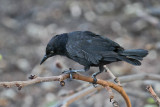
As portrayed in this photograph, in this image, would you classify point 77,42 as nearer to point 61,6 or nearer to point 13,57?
point 13,57

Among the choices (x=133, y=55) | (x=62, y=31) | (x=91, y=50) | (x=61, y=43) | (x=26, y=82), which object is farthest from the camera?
(x=62, y=31)

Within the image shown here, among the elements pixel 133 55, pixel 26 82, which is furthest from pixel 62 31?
pixel 26 82

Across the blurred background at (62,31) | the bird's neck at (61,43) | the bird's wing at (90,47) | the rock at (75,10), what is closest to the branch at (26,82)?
the bird's wing at (90,47)

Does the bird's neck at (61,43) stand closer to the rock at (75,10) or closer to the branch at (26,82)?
the branch at (26,82)

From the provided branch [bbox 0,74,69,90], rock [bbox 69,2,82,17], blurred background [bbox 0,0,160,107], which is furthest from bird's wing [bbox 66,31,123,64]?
rock [bbox 69,2,82,17]

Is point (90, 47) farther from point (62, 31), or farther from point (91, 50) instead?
point (62, 31)

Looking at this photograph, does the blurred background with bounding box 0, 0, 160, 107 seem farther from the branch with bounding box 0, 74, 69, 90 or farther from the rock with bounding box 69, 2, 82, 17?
the branch with bounding box 0, 74, 69, 90
